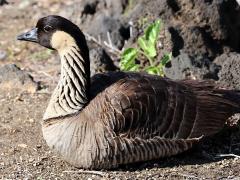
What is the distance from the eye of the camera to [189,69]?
9.58m

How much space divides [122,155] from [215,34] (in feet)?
12.0

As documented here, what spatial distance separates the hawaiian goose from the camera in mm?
7598

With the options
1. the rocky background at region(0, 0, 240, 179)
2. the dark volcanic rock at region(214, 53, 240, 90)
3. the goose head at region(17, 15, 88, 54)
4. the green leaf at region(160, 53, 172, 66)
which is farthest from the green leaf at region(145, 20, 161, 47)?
the goose head at region(17, 15, 88, 54)

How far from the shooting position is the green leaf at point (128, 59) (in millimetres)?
10008

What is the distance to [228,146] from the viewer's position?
8.51m

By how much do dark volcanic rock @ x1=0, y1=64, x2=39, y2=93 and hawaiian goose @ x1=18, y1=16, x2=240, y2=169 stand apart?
2.19 m

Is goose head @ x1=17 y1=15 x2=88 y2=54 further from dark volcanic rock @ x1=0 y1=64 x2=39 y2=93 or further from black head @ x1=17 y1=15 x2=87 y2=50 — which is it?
dark volcanic rock @ x1=0 y1=64 x2=39 y2=93

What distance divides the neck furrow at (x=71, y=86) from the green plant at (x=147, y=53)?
2042 mm

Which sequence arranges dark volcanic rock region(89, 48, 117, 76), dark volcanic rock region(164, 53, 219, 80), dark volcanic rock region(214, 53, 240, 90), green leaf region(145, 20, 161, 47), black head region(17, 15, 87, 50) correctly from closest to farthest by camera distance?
black head region(17, 15, 87, 50)
dark volcanic rock region(214, 53, 240, 90)
dark volcanic rock region(164, 53, 219, 80)
green leaf region(145, 20, 161, 47)
dark volcanic rock region(89, 48, 117, 76)

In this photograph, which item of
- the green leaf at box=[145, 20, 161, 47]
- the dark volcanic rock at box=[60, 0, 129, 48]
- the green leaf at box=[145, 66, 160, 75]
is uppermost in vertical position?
the dark volcanic rock at box=[60, 0, 129, 48]

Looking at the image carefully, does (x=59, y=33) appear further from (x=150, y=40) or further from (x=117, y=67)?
(x=117, y=67)

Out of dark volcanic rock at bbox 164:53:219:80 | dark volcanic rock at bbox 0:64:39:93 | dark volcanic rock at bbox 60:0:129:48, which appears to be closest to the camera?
dark volcanic rock at bbox 164:53:219:80

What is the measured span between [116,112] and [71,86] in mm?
672

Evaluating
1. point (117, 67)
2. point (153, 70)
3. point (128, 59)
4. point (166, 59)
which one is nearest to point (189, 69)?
point (166, 59)
